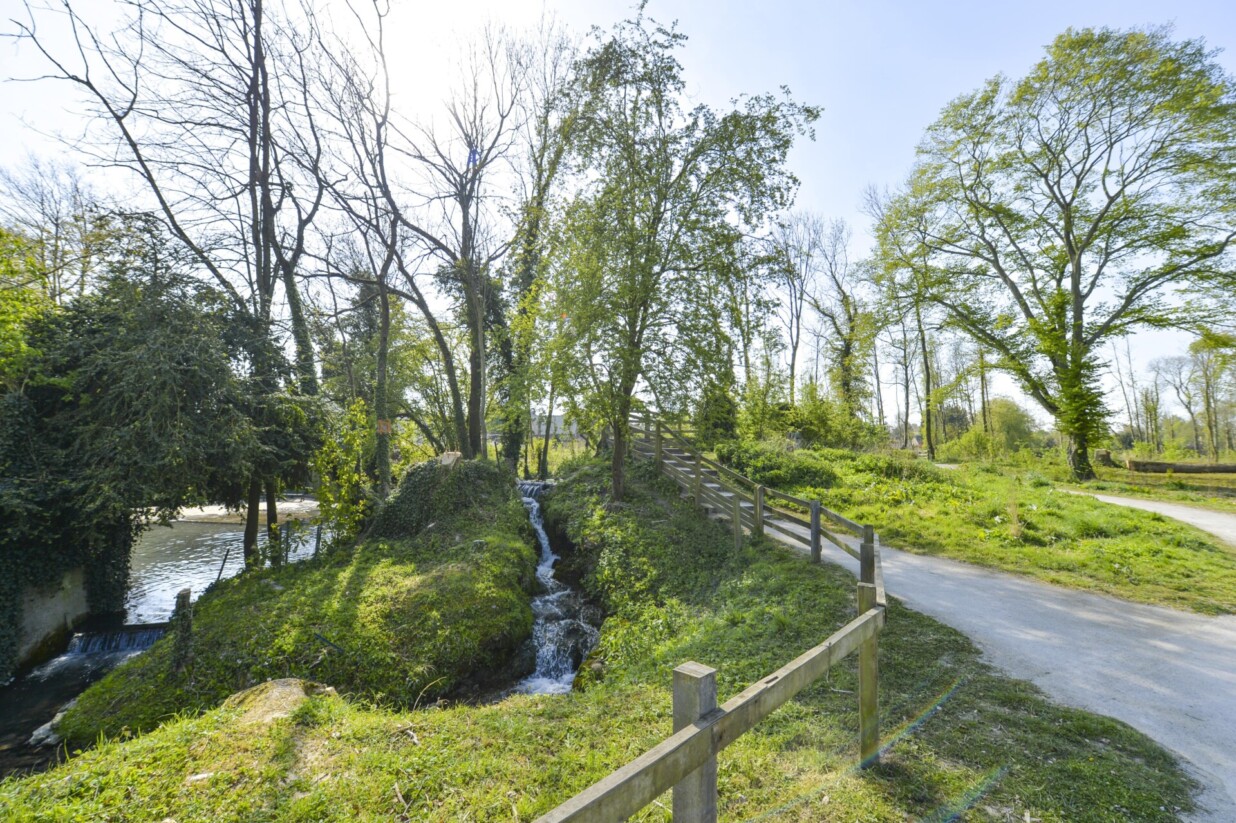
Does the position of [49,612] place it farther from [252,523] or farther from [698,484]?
[698,484]

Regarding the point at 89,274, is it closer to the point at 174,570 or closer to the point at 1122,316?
the point at 174,570

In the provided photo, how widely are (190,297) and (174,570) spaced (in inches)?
296

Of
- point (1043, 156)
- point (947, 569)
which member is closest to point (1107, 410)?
point (1043, 156)

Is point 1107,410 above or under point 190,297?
under

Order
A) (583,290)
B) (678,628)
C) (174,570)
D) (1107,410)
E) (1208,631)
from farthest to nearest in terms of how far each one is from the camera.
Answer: (1107,410) → (174,570) → (583,290) → (678,628) → (1208,631)

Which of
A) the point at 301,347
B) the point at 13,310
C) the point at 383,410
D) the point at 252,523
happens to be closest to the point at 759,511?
the point at 383,410

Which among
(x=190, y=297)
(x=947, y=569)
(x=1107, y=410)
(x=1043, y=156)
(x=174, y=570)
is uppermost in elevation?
(x=1043, y=156)

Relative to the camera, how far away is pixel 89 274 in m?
9.20

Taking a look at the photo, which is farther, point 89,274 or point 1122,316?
point 1122,316

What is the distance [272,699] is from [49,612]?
695 centimetres

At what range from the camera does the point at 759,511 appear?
8.95 metres

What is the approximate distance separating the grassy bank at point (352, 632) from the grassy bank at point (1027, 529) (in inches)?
319

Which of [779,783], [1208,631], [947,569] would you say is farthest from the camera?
[947,569]

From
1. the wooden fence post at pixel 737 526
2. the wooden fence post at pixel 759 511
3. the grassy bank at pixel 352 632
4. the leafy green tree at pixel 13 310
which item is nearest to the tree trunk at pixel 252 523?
the grassy bank at pixel 352 632
